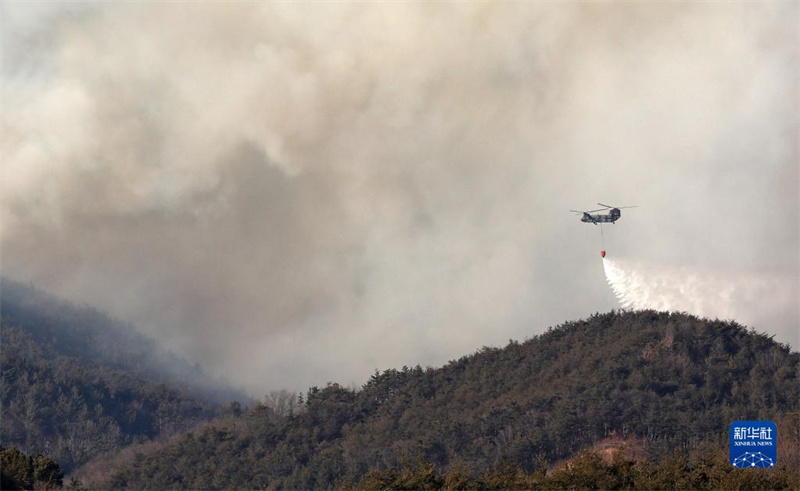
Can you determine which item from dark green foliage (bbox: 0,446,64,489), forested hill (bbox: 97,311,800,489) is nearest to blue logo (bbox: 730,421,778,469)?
dark green foliage (bbox: 0,446,64,489)

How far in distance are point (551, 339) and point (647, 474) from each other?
117 m

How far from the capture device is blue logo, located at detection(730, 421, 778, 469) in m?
62.9

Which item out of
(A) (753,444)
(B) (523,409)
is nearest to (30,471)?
(A) (753,444)

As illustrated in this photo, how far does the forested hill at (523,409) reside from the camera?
148m

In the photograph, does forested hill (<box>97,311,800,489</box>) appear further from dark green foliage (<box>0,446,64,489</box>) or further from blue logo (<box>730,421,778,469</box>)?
blue logo (<box>730,421,778,469</box>)

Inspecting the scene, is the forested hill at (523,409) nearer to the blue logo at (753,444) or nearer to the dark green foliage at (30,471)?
the dark green foliage at (30,471)

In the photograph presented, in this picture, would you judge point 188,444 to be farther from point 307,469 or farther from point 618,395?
point 618,395

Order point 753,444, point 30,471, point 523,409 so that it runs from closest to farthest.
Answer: point 753,444, point 30,471, point 523,409

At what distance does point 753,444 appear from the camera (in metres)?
63.3

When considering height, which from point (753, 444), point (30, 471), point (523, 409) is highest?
point (523, 409)

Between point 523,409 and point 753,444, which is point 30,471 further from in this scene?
point 523,409

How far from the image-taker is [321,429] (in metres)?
172

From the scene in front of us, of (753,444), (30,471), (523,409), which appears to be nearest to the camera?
(753,444)

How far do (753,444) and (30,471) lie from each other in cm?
5705
